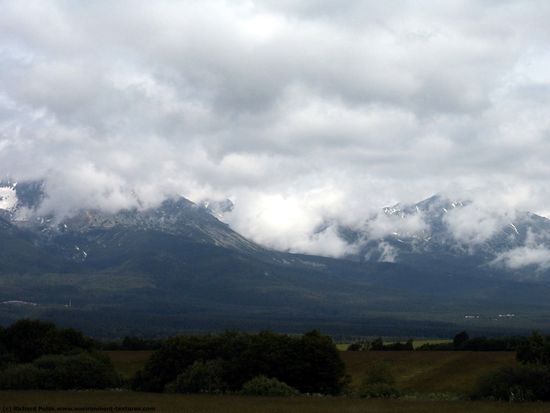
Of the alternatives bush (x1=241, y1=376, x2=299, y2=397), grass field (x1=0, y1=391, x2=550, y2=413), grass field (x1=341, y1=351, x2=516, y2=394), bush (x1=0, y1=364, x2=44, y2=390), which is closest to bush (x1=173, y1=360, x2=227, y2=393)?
bush (x1=241, y1=376, x2=299, y2=397)

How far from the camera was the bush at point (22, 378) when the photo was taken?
8162 centimetres

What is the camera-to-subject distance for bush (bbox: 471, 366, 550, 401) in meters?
69.1

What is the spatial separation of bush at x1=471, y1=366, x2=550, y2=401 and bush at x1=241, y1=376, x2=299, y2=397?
16052mm

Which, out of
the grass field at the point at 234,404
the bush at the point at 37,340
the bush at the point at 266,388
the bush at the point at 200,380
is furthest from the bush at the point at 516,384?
the bush at the point at 37,340

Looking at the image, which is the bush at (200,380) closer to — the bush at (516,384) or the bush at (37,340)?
the bush at (37,340)

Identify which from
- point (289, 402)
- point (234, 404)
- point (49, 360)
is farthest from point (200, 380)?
point (234, 404)

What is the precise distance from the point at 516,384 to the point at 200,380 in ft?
93.8

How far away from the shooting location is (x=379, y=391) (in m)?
79.4

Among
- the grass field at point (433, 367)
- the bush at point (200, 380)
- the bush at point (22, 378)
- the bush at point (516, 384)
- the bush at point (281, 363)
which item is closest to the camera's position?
the bush at point (516, 384)

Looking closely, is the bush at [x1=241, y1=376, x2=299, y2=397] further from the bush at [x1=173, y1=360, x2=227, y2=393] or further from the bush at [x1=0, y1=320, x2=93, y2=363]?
the bush at [x1=0, y1=320, x2=93, y2=363]

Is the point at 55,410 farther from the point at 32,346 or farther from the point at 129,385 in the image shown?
the point at 32,346

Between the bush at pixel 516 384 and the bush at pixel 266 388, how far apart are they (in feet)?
52.7

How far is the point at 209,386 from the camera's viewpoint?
80000 mm

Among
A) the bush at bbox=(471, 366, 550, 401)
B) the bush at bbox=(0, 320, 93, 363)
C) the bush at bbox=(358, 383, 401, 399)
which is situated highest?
the bush at bbox=(0, 320, 93, 363)
